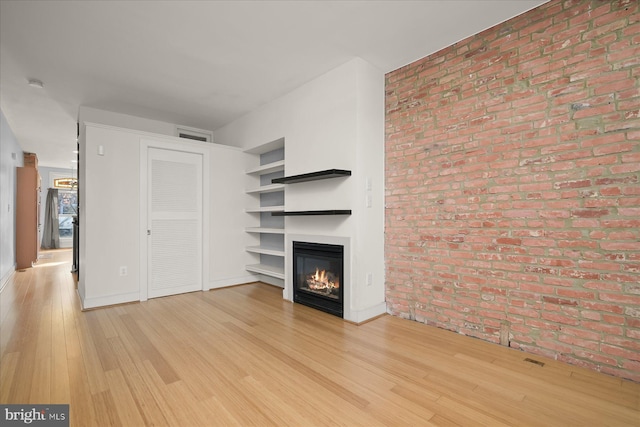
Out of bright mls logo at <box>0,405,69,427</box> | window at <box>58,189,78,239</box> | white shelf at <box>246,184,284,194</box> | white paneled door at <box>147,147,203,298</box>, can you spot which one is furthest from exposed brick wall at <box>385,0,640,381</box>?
window at <box>58,189,78,239</box>

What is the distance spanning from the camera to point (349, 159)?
10.4 ft

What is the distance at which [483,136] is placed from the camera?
8.73 feet

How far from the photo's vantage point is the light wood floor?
1.65 metres

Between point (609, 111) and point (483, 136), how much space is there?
799mm

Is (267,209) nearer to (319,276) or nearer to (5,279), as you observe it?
(319,276)

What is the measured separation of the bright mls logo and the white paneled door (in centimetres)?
235

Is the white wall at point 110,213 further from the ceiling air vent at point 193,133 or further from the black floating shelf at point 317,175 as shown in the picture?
the black floating shelf at point 317,175

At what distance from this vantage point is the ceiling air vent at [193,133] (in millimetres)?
5363

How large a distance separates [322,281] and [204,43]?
270 centimetres

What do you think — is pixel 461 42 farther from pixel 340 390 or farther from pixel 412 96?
pixel 340 390

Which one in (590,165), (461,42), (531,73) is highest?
(461,42)

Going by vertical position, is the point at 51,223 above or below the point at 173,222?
below

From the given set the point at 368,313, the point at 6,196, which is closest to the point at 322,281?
the point at 368,313

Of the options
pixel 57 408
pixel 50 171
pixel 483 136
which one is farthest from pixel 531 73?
pixel 50 171
